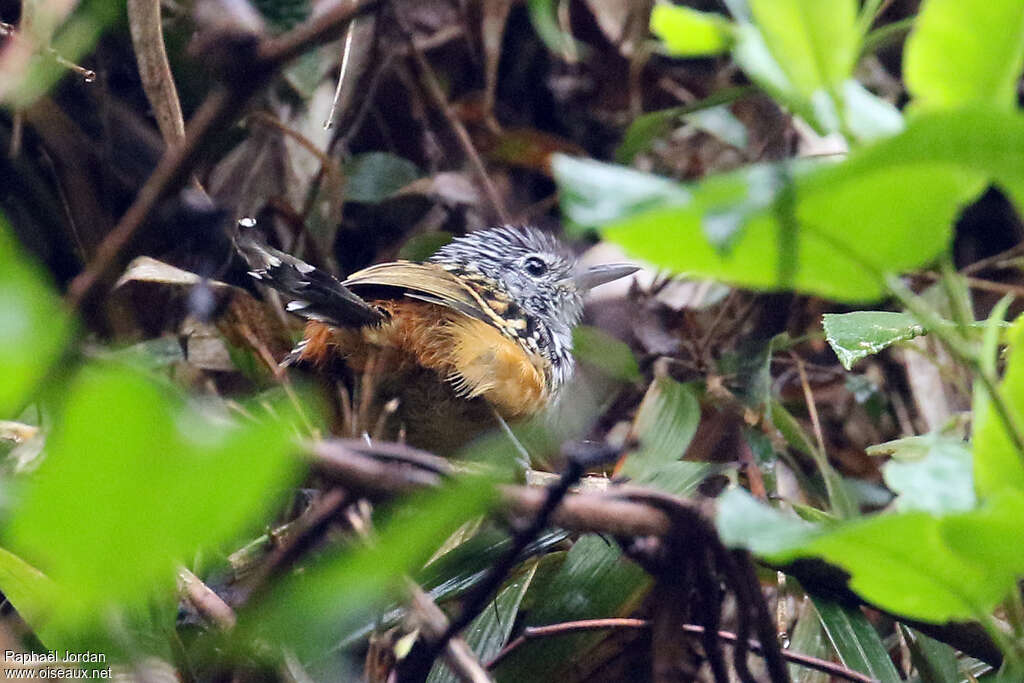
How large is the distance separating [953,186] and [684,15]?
0.92 feet

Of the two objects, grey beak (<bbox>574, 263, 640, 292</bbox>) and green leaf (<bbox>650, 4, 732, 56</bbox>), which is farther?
grey beak (<bbox>574, 263, 640, 292</bbox>)

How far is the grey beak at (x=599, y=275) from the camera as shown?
3328mm

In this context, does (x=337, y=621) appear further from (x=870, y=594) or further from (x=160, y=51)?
(x=160, y=51)

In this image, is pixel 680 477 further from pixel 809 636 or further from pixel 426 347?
pixel 426 347

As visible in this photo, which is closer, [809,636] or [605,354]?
[809,636]

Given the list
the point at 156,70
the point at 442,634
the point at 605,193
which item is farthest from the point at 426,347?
the point at 605,193

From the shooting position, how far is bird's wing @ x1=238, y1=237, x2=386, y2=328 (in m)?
1.86

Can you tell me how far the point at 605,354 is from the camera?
2959 millimetres

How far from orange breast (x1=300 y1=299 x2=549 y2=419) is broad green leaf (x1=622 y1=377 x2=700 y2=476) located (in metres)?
0.30

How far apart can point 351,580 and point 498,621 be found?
1.26m

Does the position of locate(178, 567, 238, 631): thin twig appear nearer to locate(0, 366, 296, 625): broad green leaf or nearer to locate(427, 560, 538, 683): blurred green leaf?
locate(427, 560, 538, 683): blurred green leaf

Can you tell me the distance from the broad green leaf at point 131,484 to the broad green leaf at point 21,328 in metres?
0.04

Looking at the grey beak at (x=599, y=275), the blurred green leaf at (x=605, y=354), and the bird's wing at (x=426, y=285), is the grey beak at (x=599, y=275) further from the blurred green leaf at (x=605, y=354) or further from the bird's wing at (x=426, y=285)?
the bird's wing at (x=426, y=285)

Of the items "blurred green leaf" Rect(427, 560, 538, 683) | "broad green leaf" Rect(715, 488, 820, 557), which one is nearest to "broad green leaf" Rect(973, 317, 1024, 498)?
"broad green leaf" Rect(715, 488, 820, 557)
